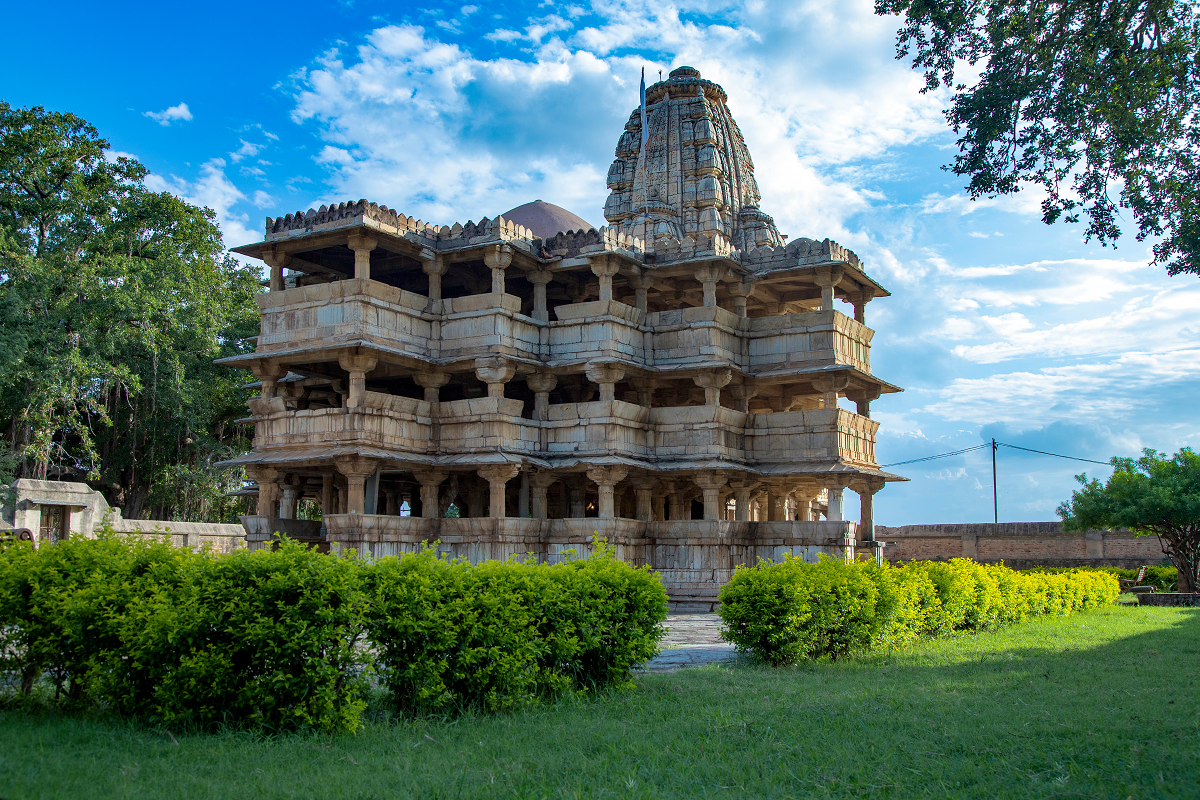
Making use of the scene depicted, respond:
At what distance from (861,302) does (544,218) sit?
1124 centimetres

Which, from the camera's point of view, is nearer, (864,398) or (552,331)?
(552,331)

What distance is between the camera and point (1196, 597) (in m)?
30.5

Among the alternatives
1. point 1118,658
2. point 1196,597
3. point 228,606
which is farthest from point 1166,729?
point 1196,597

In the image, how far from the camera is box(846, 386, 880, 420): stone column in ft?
95.8

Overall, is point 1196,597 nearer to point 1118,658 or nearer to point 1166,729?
point 1118,658

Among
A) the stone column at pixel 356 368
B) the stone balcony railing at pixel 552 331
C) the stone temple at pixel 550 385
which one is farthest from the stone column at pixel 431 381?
the stone column at pixel 356 368

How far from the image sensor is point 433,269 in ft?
83.7

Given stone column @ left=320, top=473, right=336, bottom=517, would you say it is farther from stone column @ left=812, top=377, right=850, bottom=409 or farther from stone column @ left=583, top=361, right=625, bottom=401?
stone column @ left=812, top=377, right=850, bottom=409

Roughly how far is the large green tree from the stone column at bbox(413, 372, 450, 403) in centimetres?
1126

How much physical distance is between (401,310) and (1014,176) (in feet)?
47.3

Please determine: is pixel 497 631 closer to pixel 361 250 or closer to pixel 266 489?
pixel 361 250

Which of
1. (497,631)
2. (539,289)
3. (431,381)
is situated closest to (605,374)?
(539,289)

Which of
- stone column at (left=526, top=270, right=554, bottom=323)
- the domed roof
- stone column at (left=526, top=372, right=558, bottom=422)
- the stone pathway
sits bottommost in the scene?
the stone pathway

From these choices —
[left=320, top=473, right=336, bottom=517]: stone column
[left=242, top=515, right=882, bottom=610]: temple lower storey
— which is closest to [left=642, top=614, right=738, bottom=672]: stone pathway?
[left=242, top=515, right=882, bottom=610]: temple lower storey
